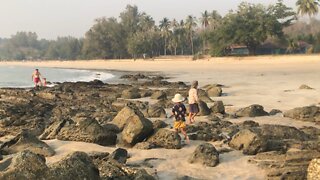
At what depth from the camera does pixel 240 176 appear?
297 inches

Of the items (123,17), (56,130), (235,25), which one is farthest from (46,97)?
(123,17)

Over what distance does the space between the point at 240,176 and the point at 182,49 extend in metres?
92.4

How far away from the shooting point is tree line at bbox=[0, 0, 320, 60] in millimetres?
63438

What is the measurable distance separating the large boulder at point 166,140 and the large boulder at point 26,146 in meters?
2.39

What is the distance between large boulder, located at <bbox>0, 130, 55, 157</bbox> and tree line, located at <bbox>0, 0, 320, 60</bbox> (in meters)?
53.1

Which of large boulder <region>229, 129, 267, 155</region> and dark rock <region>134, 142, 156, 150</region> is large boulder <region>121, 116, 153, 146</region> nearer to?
dark rock <region>134, 142, 156, 150</region>

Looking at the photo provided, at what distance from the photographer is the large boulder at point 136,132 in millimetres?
9559

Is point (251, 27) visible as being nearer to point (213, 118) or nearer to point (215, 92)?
point (215, 92)

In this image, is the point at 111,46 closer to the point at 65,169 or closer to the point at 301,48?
the point at 301,48

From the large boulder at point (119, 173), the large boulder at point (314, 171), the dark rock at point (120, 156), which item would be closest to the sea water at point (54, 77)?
the dark rock at point (120, 156)

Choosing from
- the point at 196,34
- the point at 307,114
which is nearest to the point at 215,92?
the point at 307,114

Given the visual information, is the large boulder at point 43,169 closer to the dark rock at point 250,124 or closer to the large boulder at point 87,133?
the large boulder at point 87,133

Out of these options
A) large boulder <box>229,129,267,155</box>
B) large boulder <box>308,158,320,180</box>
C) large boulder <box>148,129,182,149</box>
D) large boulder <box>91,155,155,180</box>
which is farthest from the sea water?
large boulder <box>308,158,320,180</box>

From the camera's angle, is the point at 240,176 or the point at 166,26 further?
the point at 166,26
